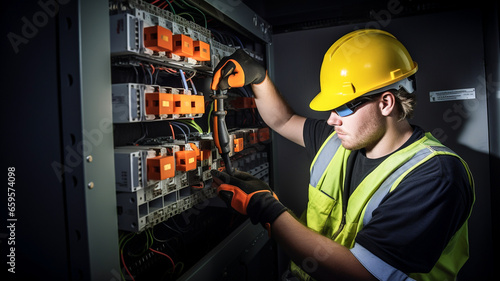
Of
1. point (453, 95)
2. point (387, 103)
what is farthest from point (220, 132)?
point (453, 95)

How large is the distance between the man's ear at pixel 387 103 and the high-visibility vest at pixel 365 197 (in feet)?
0.51

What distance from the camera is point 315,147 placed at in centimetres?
161

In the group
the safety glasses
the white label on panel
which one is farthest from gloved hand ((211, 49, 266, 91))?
the white label on panel

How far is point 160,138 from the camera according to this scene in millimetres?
1221

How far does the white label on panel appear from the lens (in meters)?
1.64

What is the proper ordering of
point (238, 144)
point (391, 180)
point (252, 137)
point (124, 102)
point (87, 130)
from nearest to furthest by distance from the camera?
1. point (87, 130)
2. point (124, 102)
3. point (391, 180)
4. point (238, 144)
5. point (252, 137)

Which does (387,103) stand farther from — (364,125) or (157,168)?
(157,168)

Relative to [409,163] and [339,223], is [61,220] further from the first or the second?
[409,163]

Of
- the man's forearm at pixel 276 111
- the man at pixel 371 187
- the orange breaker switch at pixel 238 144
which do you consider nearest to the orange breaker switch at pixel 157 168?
the man at pixel 371 187

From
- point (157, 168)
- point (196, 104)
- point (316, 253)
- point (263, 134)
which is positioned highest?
point (196, 104)

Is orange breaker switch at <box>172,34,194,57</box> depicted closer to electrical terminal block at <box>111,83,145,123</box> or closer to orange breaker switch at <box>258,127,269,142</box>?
electrical terminal block at <box>111,83,145,123</box>

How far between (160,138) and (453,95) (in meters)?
1.53

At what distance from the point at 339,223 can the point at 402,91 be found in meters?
0.58

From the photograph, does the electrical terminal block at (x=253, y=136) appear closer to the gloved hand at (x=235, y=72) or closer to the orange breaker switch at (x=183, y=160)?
the gloved hand at (x=235, y=72)
